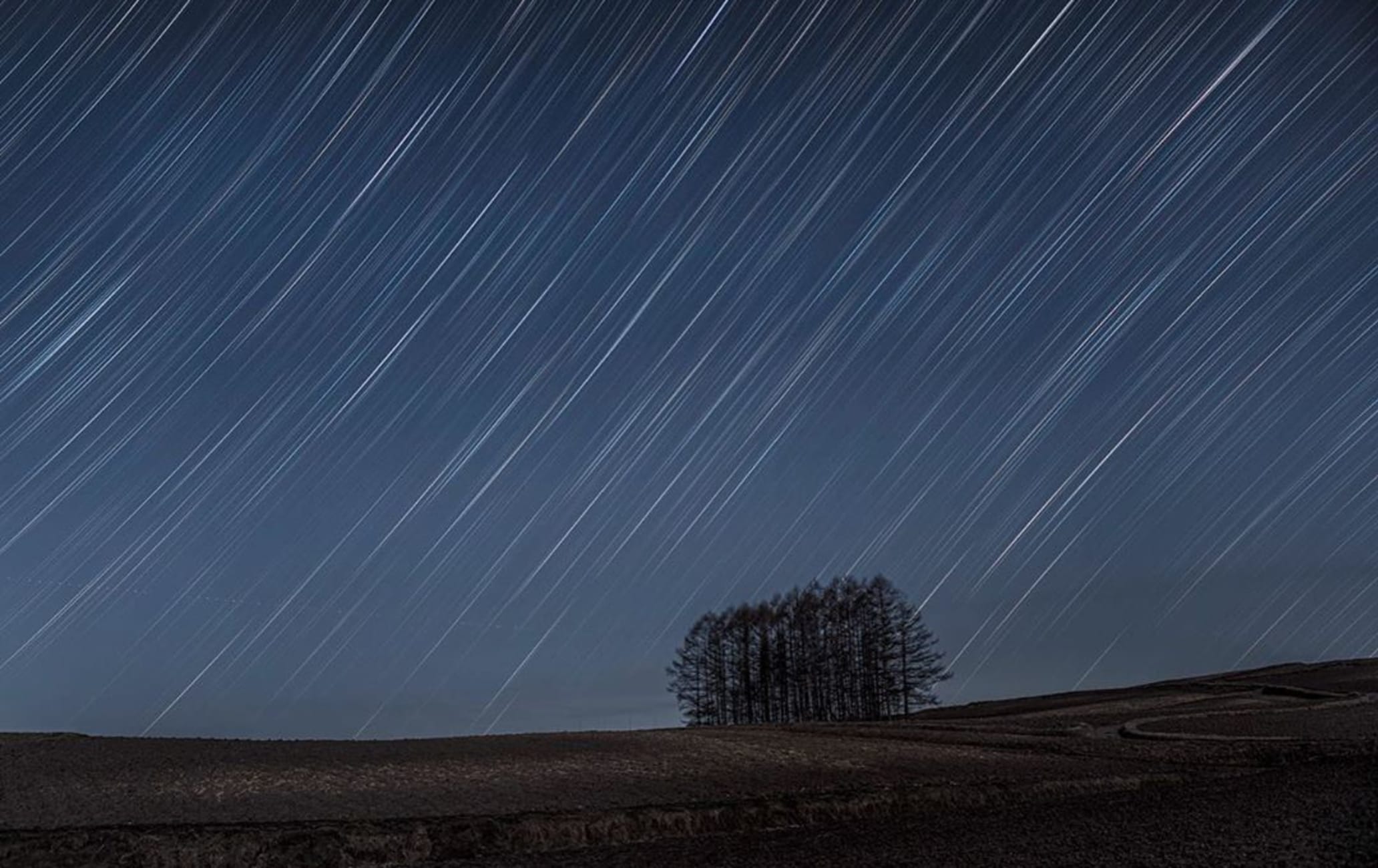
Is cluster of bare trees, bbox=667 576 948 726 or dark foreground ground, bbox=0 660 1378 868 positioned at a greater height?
cluster of bare trees, bbox=667 576 948 726

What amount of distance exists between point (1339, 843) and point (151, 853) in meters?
23.6

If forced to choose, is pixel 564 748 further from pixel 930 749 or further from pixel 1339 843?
pixel 1339 843

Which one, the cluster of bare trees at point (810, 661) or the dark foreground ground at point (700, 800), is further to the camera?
the cluster of bare trees at point (810, 661)

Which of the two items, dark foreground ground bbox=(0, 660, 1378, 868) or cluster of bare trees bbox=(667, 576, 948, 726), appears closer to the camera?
dark foreground ground bbox=(0, 660, 1378, 868)

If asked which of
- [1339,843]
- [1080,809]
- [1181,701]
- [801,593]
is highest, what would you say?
[801,593]

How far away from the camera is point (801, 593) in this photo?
362 feet

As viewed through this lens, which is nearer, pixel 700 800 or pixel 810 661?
pixel 700 800

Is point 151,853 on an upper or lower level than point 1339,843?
upper

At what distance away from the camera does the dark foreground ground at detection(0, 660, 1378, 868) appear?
22875mm

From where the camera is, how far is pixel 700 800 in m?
29.5

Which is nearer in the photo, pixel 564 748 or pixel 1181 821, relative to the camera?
pixel 1181 821

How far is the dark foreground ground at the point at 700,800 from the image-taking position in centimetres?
2288

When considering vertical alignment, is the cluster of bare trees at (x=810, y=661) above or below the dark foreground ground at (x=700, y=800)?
above

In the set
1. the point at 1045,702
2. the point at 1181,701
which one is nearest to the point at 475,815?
the point at 1181,701
